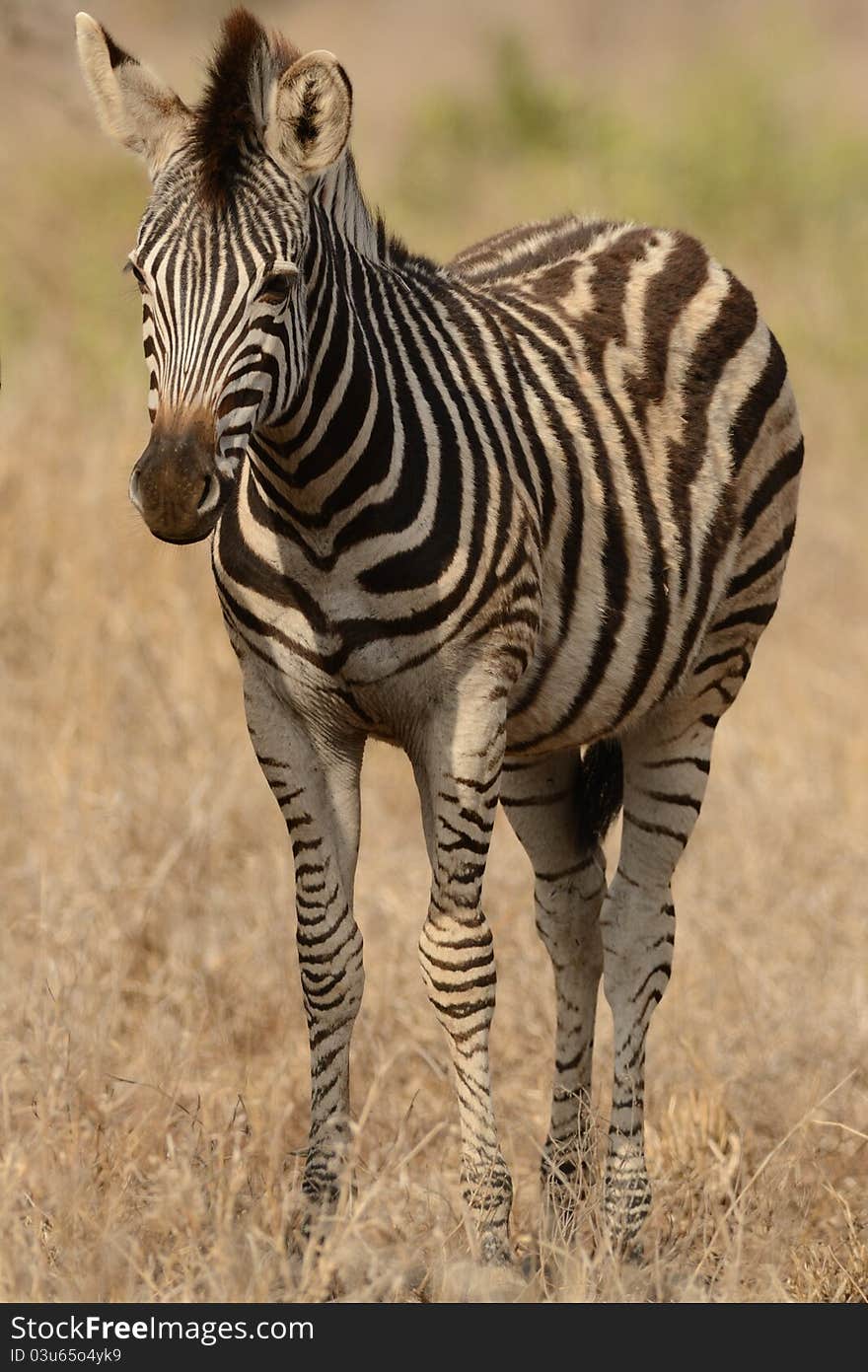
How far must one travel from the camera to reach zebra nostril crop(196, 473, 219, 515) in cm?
344

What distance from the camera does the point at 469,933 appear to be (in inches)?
172

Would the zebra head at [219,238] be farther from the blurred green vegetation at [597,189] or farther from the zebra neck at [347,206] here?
the blurred green vegetation at [597,189]

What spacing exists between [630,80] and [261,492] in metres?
28.2

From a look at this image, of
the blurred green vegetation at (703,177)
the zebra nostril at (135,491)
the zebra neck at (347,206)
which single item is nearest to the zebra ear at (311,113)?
the zebra neck at (347,206)

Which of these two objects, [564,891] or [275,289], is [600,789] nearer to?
[564,891]

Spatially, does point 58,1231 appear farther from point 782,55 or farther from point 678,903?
point 782,55

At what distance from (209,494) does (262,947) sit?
3592 mm

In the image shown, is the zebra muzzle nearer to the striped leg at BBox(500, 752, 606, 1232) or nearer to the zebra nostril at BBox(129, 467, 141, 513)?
the zebra nostril at BBox(129, 467, 141, 513)

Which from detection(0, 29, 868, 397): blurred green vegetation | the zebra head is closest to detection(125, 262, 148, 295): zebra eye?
the zebra head

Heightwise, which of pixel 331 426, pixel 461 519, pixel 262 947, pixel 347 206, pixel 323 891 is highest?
pixel 347 206

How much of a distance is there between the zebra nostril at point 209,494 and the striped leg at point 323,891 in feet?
3.13

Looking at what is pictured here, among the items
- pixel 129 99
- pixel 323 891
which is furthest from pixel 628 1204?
pixel 129 99

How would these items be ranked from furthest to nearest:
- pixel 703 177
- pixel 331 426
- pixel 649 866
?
pixel 703 177 < pixel 649 866 < pixel 331 426

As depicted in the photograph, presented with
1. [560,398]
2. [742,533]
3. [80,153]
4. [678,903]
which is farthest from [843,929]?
[80,153]
